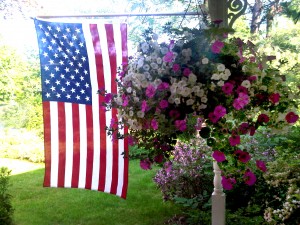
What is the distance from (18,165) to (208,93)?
15.0ft

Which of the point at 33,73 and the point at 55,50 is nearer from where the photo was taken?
the point at 55,50

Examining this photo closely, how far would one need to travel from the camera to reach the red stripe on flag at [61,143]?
2482mm

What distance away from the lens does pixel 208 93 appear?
137 centimetres

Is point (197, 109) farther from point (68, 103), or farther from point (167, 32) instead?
point (68, 103)

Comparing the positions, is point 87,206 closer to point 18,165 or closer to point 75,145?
point 75,145

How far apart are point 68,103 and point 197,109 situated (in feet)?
4.40

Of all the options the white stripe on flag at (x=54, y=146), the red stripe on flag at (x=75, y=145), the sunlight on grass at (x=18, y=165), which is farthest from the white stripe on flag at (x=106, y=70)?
the sunlight on grass at (x=18, y=165)

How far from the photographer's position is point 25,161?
5.55 meters

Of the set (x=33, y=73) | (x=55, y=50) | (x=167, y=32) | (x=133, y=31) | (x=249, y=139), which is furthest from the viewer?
(x=33, y=73)

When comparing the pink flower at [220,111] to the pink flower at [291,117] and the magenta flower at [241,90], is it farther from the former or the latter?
the pink flower at [291,117]

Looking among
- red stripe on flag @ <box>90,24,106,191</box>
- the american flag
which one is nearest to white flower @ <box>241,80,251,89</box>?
the american flag

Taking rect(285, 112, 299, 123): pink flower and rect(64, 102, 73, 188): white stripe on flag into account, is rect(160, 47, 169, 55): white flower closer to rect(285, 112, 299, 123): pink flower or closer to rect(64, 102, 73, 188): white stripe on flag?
rect(285, 112, 299, 123): pink flower

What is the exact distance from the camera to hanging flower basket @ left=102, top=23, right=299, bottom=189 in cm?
134

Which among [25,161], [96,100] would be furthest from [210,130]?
[25,161]
